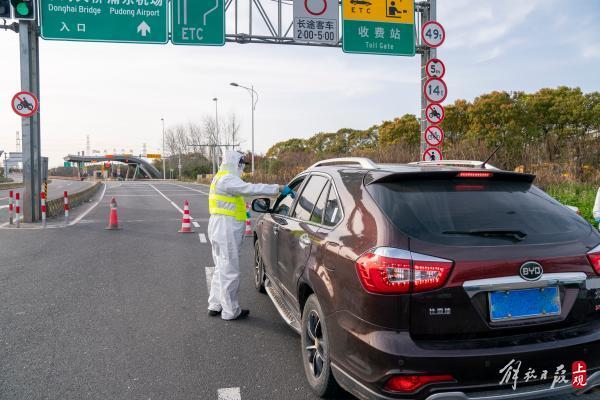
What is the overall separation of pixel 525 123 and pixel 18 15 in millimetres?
33006

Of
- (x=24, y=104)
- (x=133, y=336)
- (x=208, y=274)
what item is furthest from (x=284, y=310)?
(x=24, y=104)

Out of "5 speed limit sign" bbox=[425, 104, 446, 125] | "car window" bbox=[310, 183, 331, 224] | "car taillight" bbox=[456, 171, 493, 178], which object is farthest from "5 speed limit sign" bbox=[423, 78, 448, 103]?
"car taillight" bbox=[456, 171, 493, 178]

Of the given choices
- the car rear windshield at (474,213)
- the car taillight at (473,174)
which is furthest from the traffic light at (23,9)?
the car taillight at (473,174)

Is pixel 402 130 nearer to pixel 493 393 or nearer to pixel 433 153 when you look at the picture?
pixel 433 153

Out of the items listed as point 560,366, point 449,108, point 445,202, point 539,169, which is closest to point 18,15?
point 445,202

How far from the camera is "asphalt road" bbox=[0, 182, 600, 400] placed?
347 centimetres

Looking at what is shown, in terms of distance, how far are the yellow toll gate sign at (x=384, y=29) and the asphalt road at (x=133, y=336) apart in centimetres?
917

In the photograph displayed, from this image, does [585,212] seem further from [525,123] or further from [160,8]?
[525,123]

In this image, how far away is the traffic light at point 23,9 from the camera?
12.2 metres

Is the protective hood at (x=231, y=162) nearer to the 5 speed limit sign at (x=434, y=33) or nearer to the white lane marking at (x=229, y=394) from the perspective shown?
the white lane marking at (x=229, y=394)

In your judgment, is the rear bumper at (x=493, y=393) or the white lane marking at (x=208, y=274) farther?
the white lane marking at (x=208, y=274)

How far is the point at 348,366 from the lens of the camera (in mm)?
2736

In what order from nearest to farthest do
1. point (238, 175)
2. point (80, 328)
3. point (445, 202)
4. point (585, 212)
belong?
point (445, 202) < point (80, 328) < point (238, 175) < point (585, 212)

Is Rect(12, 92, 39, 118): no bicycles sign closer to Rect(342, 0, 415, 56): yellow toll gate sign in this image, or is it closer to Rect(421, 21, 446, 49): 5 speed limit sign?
Rect(342, 0, 415, 56): yellow toll gate sign
